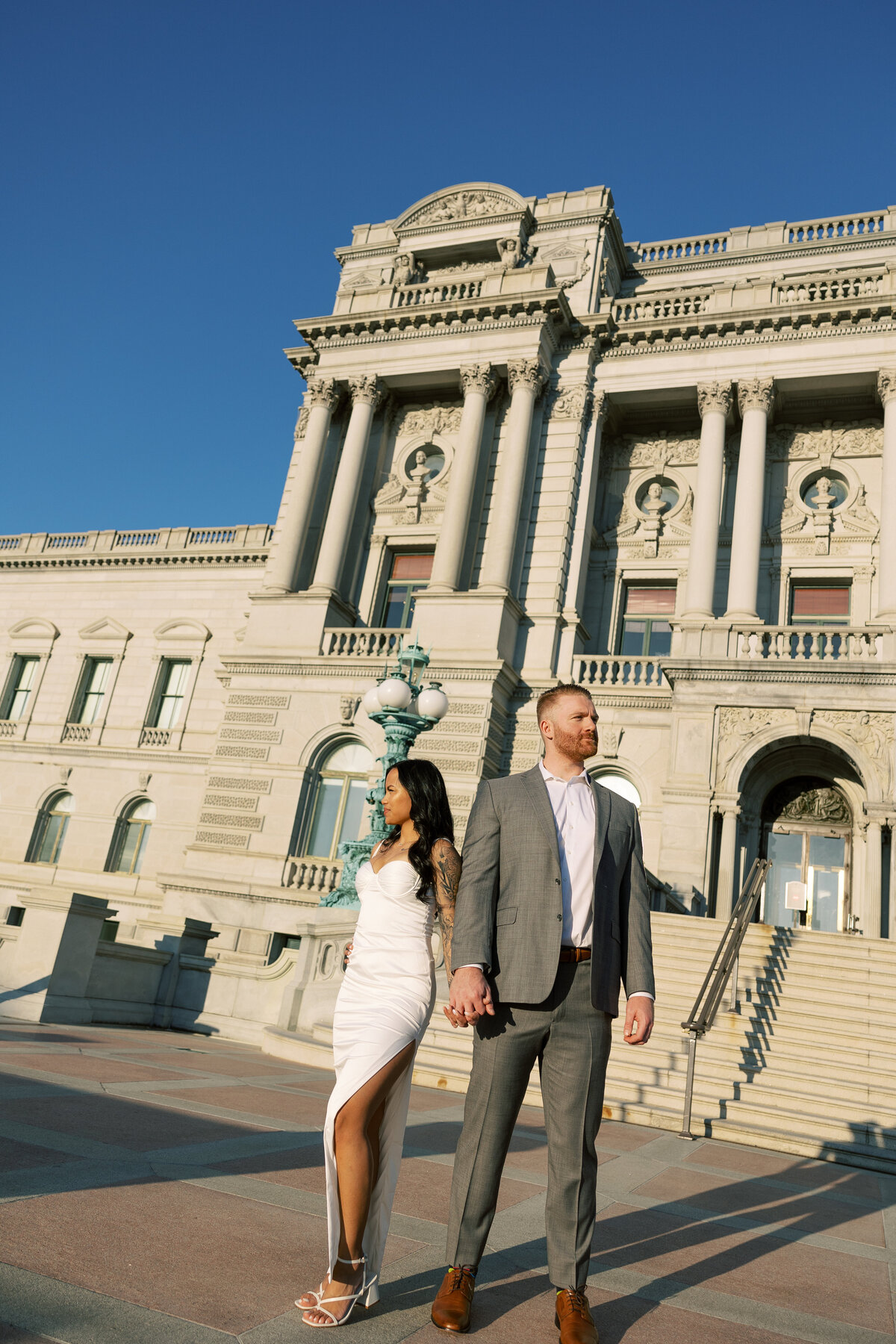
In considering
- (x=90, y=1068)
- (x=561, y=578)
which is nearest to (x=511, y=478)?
(x=561, y=578)

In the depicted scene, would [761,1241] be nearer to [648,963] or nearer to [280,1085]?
[648,963]

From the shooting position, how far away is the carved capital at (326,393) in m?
25.8

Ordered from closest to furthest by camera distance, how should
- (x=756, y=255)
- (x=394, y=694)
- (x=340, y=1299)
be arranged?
(x=340, y=1299)
(x=394, y=694)
(x=756, y=255)

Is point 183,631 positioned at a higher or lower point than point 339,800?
higher

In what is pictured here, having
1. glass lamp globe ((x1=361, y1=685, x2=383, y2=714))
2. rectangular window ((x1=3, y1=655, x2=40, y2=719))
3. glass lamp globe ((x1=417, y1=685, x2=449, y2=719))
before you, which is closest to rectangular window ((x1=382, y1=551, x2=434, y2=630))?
glass lamp globe ((x1=361, y1=685, x2=383, y2=714))

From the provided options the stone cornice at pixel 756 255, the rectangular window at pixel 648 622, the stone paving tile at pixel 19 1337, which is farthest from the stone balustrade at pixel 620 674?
the stone paving tile at pixel 19 1337

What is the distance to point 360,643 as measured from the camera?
22688 millimetres

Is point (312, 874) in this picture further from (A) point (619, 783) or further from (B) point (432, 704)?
(B) point (432, 704)

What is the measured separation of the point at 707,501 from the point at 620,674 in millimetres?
5047

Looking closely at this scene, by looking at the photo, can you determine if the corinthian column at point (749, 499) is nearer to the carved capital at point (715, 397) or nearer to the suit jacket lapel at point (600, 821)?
the carved capital at point (715, 397)

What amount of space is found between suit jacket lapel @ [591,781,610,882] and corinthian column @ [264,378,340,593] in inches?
818

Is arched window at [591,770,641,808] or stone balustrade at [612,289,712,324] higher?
stone balustrade at [612,289,712,324]

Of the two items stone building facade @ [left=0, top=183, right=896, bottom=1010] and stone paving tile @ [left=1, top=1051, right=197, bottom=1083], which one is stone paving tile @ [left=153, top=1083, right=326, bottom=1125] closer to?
stone paving tile @ [left=1, top=1051, right=197, bottom=1083]

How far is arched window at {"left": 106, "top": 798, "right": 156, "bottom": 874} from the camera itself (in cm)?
2800
